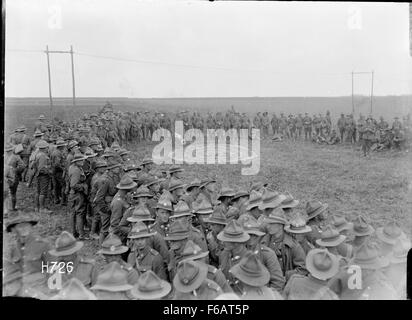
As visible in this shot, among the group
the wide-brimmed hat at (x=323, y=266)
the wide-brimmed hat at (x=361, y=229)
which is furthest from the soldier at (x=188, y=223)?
the wide-brimmed hat at (x=361, y=229)

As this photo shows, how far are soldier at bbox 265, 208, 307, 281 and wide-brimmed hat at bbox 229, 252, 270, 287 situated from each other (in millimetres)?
804

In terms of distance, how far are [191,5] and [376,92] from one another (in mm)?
3169

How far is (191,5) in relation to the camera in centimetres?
559

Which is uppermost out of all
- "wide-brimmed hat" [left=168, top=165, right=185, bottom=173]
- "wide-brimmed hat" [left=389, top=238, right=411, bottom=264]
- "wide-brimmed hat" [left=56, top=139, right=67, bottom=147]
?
"wide-brimmed hat" [left=56, top=139, right=67, bottom=147]

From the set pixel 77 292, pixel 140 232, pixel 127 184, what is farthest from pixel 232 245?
pixel 127 184

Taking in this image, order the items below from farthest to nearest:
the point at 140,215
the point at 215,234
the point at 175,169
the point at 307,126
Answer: the point at 307,126 < the point at 175,169 < the point at 140,215 < the point at 215,234

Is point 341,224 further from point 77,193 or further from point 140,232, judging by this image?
point 77,193

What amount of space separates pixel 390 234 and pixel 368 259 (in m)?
0.76

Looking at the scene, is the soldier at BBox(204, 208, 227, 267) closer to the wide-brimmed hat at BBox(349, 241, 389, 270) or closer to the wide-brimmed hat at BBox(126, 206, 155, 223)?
the wide-brimmed hat at BBox(126, 206, 155, 223)

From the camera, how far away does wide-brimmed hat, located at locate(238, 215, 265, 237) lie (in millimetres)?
5094

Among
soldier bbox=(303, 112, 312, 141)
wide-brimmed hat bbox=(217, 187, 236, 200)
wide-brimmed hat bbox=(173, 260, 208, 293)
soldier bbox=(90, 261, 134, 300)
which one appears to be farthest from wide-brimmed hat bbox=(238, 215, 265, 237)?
soldier bbox=(303, 112, 312, 141)

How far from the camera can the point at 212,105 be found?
7348 mm

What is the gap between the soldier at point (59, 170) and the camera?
894 centimetres
